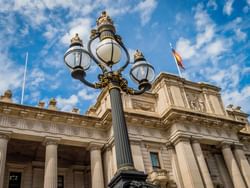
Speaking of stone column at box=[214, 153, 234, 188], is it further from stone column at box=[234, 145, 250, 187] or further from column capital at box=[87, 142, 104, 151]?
column capital at box=[87, 142, 104, 151]

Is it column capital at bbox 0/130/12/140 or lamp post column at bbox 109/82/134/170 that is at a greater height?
column capital at bbox 0/130/12/140

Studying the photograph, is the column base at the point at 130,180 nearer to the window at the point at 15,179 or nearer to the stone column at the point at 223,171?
the window at the point at 15,179

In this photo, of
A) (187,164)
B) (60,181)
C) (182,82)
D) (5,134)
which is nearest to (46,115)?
(5,134)

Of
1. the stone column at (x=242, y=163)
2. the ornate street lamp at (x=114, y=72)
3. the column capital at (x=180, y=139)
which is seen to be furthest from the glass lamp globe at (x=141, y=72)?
the stone column at (x=242, y=163)

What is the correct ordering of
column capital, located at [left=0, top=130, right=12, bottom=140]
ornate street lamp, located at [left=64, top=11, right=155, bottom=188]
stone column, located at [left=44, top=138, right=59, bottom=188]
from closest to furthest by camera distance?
1. ornate street lamp, located at [left=64, top=11, right=155, bottom=188]
2. stone column, located at [left=44, top=138, right=59, bottom=188]
3. column capital, located at [left=0, top=130, right=12, bottom=140]

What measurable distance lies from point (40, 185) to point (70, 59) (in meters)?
18.6

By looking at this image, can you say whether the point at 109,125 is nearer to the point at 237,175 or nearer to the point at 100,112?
the point at 100,112

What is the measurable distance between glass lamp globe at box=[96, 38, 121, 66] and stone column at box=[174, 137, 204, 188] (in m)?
15.9

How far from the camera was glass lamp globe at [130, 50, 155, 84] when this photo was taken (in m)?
8.59

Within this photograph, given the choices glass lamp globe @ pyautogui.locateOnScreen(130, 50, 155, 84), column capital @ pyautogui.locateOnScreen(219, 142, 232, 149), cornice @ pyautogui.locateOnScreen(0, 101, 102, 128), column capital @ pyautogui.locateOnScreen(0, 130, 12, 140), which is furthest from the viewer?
column capital @ pyautogui.locateOnScreen(219, 142, 232, 149)

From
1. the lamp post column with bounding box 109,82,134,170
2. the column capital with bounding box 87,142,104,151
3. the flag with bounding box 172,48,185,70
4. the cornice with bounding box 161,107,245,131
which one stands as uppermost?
the flag with bounding box 172,48,185,70

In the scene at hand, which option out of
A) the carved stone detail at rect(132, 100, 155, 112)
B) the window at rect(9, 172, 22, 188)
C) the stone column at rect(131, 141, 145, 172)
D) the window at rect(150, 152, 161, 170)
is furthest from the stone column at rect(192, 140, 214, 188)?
the window at rect(9, 172, 22, 188)

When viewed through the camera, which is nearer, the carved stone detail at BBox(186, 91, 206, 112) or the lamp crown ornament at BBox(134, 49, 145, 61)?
the lamp crown ornament at BBox(134, 49, 145, 61)

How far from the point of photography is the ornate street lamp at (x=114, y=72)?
6.28 metres
